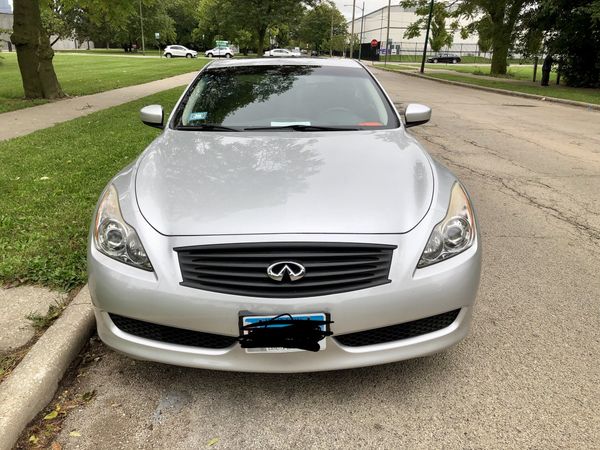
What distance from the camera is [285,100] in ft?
12.4

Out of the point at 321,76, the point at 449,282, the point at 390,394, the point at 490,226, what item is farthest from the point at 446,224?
the point at 490,226

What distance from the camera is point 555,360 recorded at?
2.72 m

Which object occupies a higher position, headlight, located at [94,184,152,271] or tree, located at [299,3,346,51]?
tree, located at [299,3,346,51]

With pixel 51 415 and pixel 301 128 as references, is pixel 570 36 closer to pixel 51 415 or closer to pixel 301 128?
pixel 301 128

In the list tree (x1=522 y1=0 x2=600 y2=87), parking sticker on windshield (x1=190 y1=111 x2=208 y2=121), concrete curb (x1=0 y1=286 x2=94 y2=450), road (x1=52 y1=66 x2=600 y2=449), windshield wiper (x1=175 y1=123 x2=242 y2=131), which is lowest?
road (x1=52 y1=66 x2=600 y2=449)

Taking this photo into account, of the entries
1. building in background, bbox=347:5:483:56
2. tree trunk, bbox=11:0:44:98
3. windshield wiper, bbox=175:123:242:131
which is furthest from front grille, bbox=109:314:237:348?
building in background, bbox=347:5:483:56

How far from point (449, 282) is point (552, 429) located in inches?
30.5

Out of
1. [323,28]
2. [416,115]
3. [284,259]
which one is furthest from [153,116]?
[323,28]

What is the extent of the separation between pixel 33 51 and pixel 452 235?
13449 mm

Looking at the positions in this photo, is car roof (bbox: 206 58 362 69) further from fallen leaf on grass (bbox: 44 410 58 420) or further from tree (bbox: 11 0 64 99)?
tree (bbox: 11 0 64 99)

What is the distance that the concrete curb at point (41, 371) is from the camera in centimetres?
215

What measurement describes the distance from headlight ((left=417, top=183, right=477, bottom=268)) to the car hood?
0.12 meters

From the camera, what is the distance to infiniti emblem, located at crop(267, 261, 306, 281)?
2.10 metres

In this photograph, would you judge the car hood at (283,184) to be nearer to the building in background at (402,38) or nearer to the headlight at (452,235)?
the headlight at (452,235)
